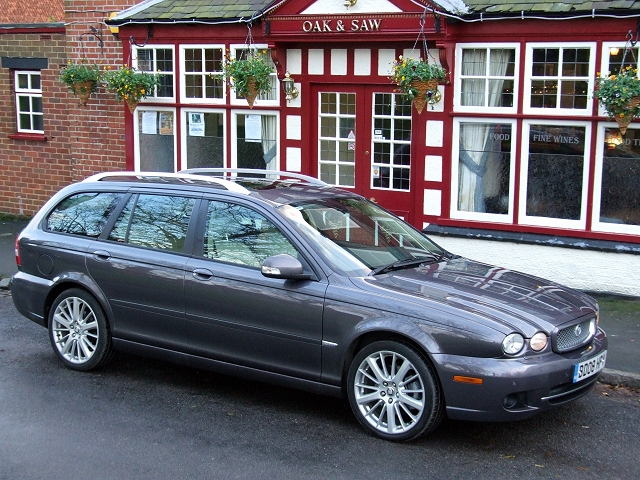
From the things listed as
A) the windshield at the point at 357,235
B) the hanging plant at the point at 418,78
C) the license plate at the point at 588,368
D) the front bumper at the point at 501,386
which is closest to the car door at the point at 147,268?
the windshield at the point at 357,235

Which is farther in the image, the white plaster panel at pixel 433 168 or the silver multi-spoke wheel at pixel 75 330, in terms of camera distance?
the white plaster panel at pixel 433 168

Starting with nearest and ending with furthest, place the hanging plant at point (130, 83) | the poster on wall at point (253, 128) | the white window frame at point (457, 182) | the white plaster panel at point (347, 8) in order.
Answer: the white window frame at point (457, 182), the white plaster panel at point (347, 8), the poster on wall at point (253, 128), the hanging plant at point (130, 83)

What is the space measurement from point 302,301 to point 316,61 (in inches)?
245

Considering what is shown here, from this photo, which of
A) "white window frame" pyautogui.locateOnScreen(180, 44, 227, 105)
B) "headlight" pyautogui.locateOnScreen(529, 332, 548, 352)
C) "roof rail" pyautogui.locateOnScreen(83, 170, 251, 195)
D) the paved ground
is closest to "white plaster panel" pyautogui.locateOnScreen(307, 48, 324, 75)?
"white window frame" pyautogui.locateOnScreen(180, 44, 227, 105)

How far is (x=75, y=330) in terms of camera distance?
7320 millimetres

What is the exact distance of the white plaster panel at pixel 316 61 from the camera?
11.5 metres

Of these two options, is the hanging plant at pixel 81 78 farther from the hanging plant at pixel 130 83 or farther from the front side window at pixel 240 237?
the front side window at pixel 240 237

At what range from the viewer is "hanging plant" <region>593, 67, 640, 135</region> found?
9062mm

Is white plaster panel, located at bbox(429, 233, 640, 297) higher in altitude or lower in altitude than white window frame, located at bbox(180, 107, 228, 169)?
lower

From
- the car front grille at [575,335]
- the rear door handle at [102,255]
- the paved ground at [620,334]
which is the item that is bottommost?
the paved ground at [620,334]

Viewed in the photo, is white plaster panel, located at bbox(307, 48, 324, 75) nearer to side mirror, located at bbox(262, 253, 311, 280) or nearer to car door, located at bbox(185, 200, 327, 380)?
car door, located at bbox(185, 200, 327, 380)

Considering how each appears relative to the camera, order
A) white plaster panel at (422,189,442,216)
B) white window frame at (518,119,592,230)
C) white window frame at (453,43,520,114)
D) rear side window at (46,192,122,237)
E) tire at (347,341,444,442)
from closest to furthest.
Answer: tire at (347,341,444,442) → rear side window at (46,192,122,237) → white window frame at (518,119,592,230) → white window frame at (453,43,520,114) → white plaster panel at (422,189,442,216)

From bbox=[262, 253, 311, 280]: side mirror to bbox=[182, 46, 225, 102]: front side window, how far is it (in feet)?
22.3

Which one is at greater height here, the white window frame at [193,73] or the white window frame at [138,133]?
the white window frame at [193,73]
